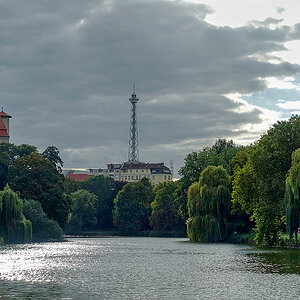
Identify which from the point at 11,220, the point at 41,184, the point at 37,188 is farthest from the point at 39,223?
the point at 11,220

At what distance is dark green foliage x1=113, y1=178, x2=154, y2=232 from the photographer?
15625cm

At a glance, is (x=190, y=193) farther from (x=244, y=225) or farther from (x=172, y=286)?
(x=172, y=286)

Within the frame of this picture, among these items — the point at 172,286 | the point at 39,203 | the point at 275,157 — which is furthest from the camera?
the point at 39,203

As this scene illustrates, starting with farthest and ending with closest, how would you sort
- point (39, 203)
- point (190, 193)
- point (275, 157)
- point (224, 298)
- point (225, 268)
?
point (39, 203)
point (190, 193)
point (275, 157)
point (225, 268)
point (224, 298)

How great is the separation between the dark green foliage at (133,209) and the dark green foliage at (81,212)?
5.85 meters

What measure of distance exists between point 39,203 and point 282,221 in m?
40.6

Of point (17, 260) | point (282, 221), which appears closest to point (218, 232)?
point (282, 221)

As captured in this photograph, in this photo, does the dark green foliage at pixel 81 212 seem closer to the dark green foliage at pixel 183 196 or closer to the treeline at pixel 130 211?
the treeline at pixel 130 211

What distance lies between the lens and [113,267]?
4553 centimetres

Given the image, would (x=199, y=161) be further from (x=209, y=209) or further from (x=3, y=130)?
(x=3, y=130)

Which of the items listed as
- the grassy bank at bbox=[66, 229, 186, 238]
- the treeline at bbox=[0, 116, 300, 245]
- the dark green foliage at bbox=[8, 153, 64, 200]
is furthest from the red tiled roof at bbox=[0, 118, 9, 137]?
the dark green foliage at bbox=[8, 153, 64, 200]

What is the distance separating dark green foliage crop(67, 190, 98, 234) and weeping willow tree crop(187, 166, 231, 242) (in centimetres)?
7283

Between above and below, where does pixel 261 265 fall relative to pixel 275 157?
below

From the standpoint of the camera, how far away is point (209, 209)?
270ft
